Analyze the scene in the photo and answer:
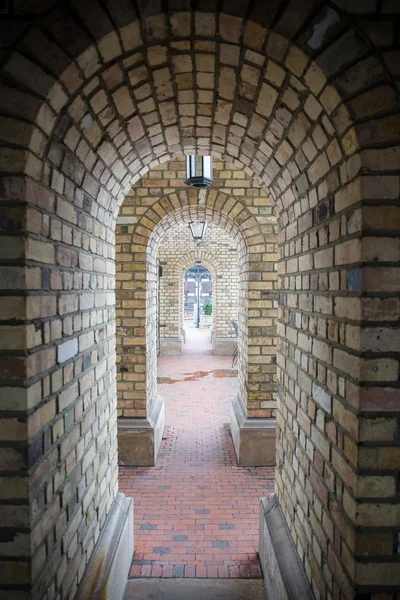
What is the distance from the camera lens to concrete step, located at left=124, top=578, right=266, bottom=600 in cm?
280

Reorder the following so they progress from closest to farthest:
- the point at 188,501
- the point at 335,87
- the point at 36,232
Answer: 1. the point at 335,87
2. the point at 36,232
3. the point at 188,501

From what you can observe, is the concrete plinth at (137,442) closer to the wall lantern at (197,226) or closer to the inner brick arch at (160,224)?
the inner brick arch at (160,224)

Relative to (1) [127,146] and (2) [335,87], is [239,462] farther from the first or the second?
(2) [335,87]

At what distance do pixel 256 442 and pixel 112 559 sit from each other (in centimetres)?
289

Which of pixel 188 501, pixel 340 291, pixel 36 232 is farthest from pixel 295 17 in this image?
pixel 188 501

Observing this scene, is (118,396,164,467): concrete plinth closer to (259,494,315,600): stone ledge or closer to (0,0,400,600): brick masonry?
(259,494,315,600): stone ledge

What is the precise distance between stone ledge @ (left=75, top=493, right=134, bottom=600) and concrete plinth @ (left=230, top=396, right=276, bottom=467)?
2.10 meters

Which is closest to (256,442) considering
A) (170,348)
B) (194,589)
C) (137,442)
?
(137,442)

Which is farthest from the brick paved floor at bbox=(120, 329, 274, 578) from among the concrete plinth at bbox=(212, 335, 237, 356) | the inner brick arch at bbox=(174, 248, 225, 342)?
the inner brick arch at bbox=(174, 248, 225, 342)

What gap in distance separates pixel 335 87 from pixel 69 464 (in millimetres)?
1995

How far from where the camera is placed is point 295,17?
4.49 ft

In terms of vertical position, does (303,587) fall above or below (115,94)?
below

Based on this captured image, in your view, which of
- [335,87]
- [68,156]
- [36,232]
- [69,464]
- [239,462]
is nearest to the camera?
[335,87]

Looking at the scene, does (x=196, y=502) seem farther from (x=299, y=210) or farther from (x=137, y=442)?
(x=299, y=210)
